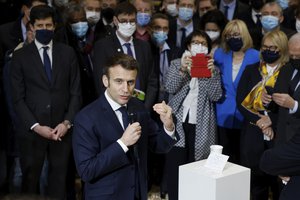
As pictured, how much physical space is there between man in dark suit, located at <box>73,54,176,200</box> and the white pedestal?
0.28 m

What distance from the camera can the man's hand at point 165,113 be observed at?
3.57 meters

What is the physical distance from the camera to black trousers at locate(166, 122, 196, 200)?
17.8 feet

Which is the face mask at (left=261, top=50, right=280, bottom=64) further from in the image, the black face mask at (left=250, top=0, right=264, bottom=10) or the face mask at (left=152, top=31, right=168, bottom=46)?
the black face mask at (left=250, top=0, right=264, bottom=10)

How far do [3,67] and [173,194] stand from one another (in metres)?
2.14

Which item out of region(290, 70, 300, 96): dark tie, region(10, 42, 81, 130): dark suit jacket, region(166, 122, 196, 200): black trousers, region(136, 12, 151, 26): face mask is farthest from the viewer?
region(136, 12, 151, 26): face mask

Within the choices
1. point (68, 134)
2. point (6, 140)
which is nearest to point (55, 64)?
point (68, 134)

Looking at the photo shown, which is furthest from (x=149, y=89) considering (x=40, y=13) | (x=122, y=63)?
(x=122, y=63)

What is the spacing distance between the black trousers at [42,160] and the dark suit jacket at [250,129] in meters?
1.70

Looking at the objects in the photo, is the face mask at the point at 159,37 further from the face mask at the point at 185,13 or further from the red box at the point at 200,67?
the red box at the point at 200,67

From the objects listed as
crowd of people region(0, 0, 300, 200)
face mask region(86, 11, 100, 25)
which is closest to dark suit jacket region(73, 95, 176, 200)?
crowd of people region(0, 0, 300, 200)

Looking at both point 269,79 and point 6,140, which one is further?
point 6,140

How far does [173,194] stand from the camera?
559 cm

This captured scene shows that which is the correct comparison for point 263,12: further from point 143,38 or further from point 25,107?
point 25,107

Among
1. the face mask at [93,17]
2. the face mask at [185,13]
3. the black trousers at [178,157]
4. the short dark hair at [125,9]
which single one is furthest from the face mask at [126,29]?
the face mask at [185,13]
